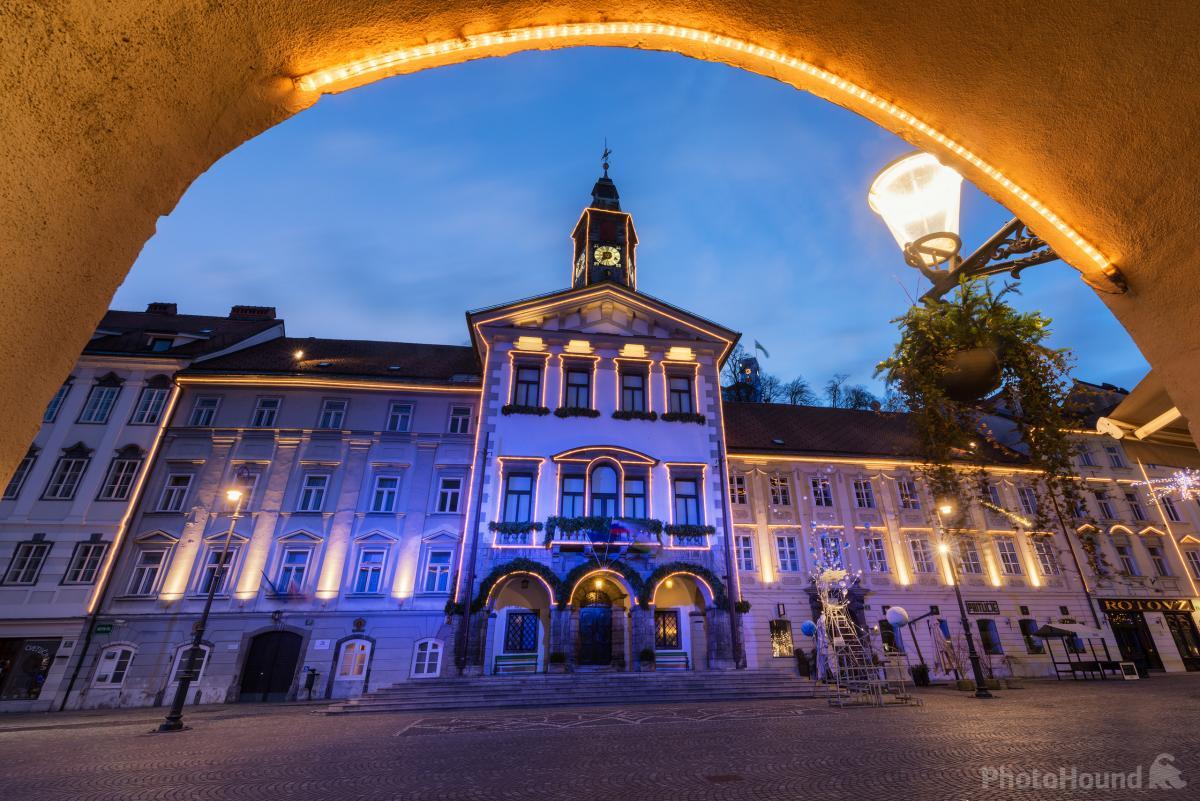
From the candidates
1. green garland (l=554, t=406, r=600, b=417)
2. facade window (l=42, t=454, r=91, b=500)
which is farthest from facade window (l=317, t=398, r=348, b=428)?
green garland (l=554, t=406, r=600, b=417)

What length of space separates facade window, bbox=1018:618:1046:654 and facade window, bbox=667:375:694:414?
1880cm

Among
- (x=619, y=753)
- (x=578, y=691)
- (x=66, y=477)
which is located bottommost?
(x=619, y=753)

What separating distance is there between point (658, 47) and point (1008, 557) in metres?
32.1

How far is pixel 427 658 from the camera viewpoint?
798 inches

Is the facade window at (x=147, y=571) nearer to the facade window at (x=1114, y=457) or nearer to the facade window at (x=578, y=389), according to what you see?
the facade window at (x=578, y=389)

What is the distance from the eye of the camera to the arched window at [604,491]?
20812mm

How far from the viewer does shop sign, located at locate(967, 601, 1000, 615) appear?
81.1 feet

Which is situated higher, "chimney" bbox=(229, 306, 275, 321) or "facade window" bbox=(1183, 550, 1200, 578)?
"chimney" bbox=(229, 306, 275, 321)

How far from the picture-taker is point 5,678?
1845 cm

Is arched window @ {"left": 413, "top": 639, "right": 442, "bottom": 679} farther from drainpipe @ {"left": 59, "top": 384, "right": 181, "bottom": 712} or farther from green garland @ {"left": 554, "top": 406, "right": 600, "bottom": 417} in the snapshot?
drainpipe @ {"left": 59, "top": 384, "right": 181, "bottom": 712}

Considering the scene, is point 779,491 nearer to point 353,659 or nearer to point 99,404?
point 353,659

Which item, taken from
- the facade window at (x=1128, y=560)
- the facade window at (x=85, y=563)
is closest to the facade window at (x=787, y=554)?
the facade window at (x=1128, y=560)

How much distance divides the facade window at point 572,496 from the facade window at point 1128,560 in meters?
28.8

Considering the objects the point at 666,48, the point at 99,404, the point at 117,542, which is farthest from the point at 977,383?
the point at 99,404
